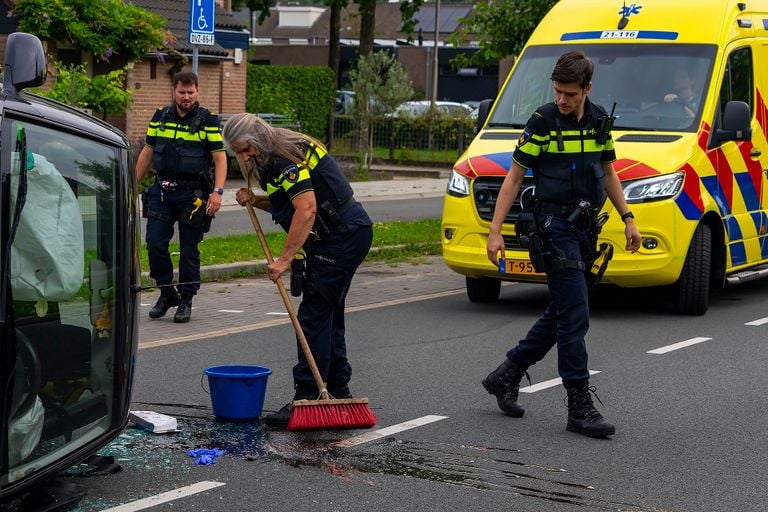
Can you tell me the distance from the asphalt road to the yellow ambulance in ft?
1.78

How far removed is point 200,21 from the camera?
13.3m

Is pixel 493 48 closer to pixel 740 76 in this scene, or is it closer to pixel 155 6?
pixel 740 76

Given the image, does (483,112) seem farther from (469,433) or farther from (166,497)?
(166,497)

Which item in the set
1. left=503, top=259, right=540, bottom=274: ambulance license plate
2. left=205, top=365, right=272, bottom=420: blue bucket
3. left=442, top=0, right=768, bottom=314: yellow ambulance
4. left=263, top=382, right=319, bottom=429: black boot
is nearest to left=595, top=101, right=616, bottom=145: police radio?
left=263, top=382, right=319, bottom=429: black boot

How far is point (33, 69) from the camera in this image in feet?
15.5

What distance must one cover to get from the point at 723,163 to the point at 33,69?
24.7 ft

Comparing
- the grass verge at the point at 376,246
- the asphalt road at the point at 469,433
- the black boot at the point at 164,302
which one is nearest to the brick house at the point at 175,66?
the grass verge at the point at 376,246

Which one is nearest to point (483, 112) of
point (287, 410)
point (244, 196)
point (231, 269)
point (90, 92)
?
point (231, 269)

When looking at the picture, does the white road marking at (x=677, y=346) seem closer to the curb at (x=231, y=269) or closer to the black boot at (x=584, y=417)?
the black boot at (x=584, y=417)

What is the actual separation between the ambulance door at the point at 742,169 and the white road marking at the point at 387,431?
471 cm

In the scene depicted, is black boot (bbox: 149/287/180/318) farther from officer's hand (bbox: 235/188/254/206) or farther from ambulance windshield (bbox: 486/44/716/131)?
officer's hand (bbox: 235/188/254/206)

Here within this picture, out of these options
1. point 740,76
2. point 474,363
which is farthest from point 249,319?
point 740,76

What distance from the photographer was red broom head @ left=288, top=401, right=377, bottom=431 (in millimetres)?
6676

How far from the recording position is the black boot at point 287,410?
6824mm
